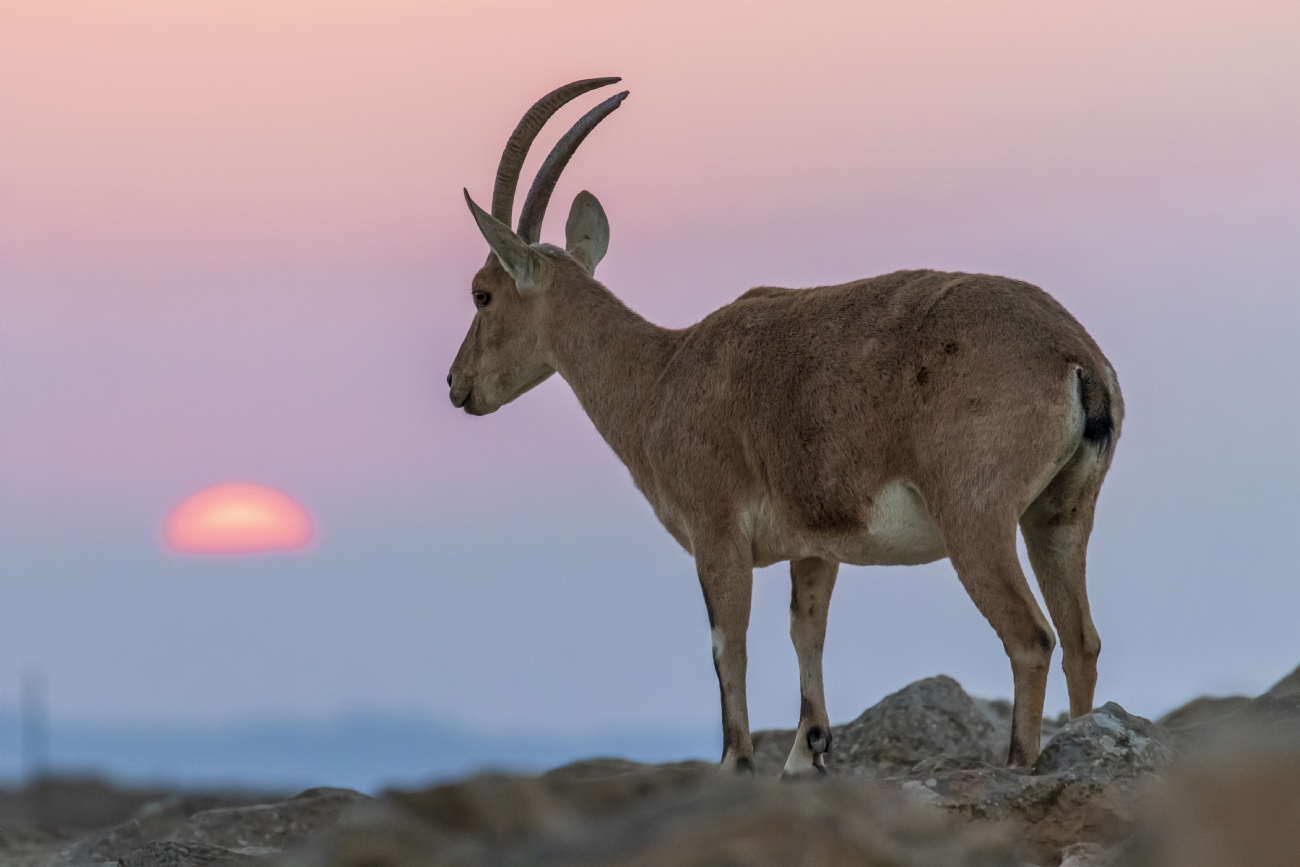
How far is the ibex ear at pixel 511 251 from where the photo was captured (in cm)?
1151

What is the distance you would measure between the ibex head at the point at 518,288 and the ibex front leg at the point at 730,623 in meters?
2.69

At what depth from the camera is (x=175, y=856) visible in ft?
30.4

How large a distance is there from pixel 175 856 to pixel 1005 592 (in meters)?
5.31

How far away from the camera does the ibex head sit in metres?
12.1

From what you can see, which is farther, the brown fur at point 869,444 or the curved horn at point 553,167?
the curved horn at point 553,167

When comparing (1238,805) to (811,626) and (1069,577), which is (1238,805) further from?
(811,626)

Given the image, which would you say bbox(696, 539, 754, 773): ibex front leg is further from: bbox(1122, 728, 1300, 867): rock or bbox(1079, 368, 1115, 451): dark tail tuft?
bbox(1122, 728, 1300, 867): rock

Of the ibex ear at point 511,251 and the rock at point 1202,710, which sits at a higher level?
the ibex ear at point 511,251

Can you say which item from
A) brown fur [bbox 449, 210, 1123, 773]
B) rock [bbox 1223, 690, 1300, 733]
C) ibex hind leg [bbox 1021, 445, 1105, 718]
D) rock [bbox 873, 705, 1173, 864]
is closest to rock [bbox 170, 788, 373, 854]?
brown fur [bbox 449, 210, 1123, 773]

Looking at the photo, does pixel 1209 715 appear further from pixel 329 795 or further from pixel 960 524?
pixel 329 795

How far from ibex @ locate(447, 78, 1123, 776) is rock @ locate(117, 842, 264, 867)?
338 cm

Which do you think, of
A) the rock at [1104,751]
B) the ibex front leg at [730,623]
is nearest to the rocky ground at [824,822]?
the rock at [1104,751]

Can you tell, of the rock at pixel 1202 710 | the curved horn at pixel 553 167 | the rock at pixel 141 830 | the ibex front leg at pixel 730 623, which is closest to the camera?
the ibex front leg at pixel 730 623

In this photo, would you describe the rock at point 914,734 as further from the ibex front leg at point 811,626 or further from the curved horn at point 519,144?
the curved horn at point 519,144
